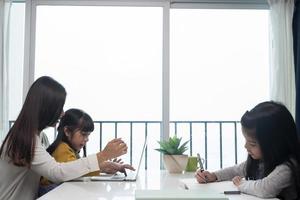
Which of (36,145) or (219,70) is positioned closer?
(36,145)

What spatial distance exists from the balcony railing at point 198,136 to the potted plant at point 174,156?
1572 mm

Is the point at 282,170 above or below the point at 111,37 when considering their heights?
below

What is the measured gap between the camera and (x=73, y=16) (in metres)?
3.37

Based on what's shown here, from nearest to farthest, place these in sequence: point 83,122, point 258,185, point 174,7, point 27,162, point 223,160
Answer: point 258,185 → point 27,162 → point 83,122 → point 174,7 → point 223,160

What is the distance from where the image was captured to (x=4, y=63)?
3.08m

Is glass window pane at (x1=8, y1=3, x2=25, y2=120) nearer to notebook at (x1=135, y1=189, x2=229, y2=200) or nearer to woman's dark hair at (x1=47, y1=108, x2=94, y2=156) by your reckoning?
woman's dark hair at (x1=47, y1=108, x2=94, y2=156)

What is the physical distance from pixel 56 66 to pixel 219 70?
1528 millimetres

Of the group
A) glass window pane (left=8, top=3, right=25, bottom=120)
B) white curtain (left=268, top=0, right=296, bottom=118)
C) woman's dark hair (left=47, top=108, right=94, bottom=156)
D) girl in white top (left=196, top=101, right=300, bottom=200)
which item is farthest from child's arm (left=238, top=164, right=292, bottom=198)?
glass window pane (left=8, top=3, right=25, bottom=120)

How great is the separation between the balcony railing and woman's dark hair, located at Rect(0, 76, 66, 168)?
2.10 m

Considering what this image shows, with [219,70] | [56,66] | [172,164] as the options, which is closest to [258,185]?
[172,164]

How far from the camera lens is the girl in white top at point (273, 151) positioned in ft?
4.31

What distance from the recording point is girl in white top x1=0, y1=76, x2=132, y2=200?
60.5 inches

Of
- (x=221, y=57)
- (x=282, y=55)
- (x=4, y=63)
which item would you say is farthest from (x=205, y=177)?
(x=4, y=63)

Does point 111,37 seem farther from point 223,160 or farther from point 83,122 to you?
point 223,160
